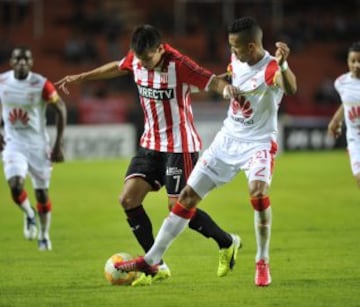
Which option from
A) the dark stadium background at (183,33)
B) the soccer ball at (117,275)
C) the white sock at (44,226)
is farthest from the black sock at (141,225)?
the dark stadium background at (183,33)

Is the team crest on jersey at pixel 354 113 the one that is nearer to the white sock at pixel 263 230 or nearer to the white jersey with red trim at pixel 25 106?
the white sock at pixel 263 230

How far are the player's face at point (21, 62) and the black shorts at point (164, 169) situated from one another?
297 centimetres

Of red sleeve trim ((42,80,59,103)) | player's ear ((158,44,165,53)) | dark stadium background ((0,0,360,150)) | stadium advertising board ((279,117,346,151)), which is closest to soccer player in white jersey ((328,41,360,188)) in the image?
player's ear ((158,44,165,53))

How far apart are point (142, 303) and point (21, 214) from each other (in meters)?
7.59

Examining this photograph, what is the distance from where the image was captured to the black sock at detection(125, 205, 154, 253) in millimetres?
8609

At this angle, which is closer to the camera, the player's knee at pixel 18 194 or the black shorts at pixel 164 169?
the black shorts at pixel 164 169

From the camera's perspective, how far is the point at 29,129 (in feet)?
37.1

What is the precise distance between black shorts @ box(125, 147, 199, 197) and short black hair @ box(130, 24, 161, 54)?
1.02 m

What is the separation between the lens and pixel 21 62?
11.2 metres

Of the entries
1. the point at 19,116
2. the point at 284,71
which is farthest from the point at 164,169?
the point at 19,116

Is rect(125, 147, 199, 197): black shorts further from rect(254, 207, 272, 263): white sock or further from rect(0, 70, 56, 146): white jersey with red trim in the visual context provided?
rect(0, 70, 56, 146): white jersey with red trim

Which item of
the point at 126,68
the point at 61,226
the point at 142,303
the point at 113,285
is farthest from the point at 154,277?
the point at 61,226

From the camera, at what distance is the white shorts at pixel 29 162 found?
11.2 meters

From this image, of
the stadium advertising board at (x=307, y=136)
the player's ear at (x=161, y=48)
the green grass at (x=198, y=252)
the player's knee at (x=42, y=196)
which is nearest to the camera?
the green grass at (x=198, y=252)
